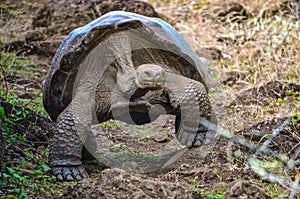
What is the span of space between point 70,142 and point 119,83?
22.4 inches

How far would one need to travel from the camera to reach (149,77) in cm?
335

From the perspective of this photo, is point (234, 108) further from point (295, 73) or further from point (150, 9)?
point (150, 9)

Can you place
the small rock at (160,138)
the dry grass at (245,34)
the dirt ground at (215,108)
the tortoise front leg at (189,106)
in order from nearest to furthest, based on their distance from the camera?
the dirt ground at (215,108), the tortoise front leg at (189,106), the small rock at (160,138), the dry grass at (245,34)

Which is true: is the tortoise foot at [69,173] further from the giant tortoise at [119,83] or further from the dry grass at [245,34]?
the dry grass at [245,34]

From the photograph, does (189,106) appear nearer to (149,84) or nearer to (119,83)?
(149,84)

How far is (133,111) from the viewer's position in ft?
11.8

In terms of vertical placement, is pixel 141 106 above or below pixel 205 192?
above

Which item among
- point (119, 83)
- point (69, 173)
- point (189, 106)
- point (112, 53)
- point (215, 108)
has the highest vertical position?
point (112, 53)

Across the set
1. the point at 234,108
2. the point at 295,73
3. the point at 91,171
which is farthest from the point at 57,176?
the point at 295,73

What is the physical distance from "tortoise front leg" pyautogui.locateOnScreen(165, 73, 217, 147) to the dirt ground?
13 centimetres

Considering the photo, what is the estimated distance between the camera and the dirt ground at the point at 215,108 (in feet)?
8.36

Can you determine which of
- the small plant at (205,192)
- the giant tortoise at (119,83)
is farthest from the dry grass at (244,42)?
the small plant at (205,192)

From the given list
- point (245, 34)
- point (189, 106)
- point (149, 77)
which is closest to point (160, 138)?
point (189, 106)

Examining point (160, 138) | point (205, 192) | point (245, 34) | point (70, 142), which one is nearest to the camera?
point (205, 192)
